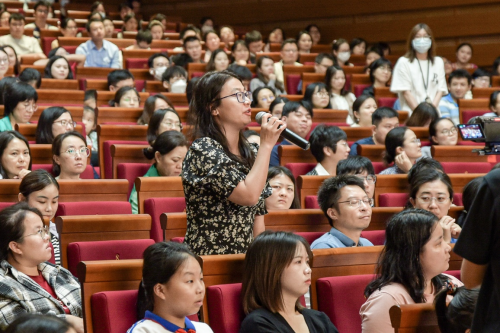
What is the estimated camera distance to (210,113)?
68 cm

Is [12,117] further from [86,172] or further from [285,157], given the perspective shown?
[285,157]

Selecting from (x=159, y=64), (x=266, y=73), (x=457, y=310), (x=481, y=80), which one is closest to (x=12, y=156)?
(x=457, y=310)

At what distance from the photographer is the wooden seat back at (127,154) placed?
1.26 meters

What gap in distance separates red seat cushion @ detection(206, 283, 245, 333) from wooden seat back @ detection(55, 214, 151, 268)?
0.23 m

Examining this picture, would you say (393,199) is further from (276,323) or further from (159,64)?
(159,64)

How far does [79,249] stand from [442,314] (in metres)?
0.39

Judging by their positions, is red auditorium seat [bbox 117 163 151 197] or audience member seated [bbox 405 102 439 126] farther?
audience member seated [bbox 405 102 439 126]

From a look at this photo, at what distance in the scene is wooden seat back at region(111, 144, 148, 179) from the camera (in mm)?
1262

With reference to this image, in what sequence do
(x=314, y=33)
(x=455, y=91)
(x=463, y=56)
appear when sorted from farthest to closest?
(x=314, y=33) < (x=463, y=56) < (x=455, y=91)

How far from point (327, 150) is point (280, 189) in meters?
0.26

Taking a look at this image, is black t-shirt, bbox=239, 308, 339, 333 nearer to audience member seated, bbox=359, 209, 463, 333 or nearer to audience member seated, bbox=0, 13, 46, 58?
audience member seated, bbox=359, 209, 463, 333

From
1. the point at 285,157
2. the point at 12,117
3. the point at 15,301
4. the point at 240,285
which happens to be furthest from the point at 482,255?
the point at 12,117

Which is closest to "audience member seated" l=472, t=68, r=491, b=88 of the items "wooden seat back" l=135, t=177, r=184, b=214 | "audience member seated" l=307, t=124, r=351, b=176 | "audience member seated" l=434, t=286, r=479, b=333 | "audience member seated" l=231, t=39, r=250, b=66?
"audience member seated" l=231, t=39, r=250, b=66

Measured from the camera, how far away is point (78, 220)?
83 cm
